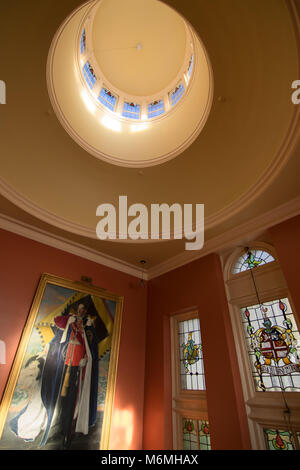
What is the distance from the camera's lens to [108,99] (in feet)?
20.6

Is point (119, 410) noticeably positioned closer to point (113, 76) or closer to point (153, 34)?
point (113, 76)

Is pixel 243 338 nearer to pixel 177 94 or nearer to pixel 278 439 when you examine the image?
pixel 278 439

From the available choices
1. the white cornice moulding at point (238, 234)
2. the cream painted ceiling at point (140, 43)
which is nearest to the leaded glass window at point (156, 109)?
the cream painted ceiling at point (140, 43)

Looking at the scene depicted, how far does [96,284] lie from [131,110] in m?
4.83

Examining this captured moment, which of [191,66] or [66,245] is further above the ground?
[191,66]

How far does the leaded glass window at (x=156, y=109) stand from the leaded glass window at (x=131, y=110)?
11.9 inches

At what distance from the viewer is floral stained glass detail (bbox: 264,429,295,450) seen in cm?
395

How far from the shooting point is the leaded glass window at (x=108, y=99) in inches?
242

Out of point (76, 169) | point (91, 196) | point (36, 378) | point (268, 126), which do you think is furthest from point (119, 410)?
point (268, 126)

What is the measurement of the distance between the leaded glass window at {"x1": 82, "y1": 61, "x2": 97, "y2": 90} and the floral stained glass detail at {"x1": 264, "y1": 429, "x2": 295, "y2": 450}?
8042 millimetres

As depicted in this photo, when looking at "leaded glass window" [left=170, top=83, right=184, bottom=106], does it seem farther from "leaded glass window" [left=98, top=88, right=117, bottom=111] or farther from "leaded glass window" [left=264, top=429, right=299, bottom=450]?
"leaded glass window" [left=264, top=429, right=299, bottom=450]

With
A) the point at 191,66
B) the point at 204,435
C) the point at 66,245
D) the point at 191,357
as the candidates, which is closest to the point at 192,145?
the point at 191,66

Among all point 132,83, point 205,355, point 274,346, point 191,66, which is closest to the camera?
point 274,346
